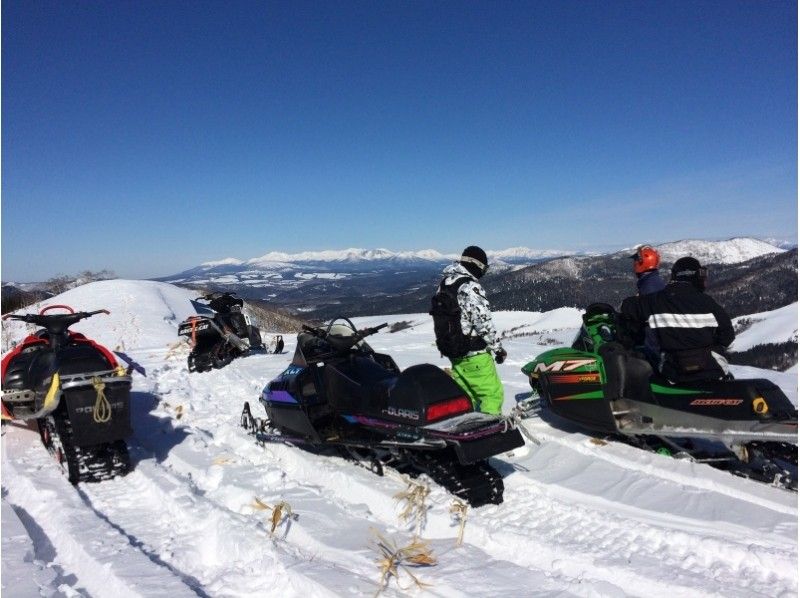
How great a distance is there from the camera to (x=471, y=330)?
4.59 meters

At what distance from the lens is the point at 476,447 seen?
3330 millimetres

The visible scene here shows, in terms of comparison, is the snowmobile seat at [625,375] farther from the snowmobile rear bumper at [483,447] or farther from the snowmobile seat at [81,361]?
the snowmobile seat at [81,361]

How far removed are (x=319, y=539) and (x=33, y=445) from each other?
3.35 metres

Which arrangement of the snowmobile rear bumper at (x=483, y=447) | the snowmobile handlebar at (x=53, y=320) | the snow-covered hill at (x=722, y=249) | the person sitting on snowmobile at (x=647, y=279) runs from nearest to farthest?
the snowmobile rear bumper at (x=483, y=447) < the person sitting on snowmobile at (x=647, y=279) < the snowmobile handlebar at (x=53, y=320) < the snow-covered hill at (x=722, y=249)

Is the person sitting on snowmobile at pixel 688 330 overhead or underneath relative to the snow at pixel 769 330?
overhead

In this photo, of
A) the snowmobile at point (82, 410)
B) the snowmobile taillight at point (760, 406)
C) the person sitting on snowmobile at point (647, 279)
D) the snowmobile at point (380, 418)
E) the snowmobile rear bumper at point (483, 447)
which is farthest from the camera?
the person sitting on snowmobile at point (647, 279)

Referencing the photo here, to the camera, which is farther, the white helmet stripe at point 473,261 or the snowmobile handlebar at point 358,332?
the white helmet stripe at point 473,261

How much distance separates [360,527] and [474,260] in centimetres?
246

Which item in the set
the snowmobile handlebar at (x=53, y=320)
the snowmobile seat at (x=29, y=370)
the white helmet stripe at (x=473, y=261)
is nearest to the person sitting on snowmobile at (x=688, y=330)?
the white helmet stripe at (x=473, y=261)

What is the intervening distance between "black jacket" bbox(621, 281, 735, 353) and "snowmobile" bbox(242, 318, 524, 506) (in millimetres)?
1561

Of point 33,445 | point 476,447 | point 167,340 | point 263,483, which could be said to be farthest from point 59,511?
point 167,340

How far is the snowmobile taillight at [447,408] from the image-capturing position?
354cm

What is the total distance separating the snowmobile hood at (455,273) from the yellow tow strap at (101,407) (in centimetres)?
298

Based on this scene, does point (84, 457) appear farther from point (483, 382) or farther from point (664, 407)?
point (664, 407)
